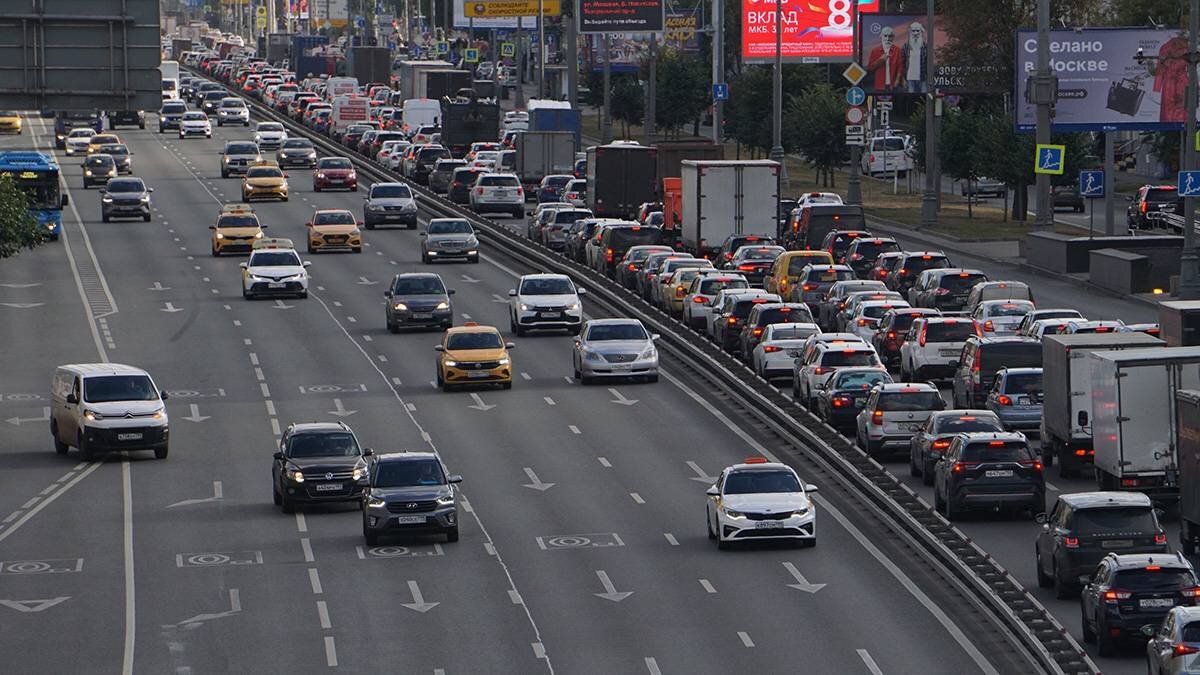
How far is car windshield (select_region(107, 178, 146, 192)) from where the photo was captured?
313ft

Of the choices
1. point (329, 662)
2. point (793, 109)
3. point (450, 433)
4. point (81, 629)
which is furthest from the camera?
point (793, 109)

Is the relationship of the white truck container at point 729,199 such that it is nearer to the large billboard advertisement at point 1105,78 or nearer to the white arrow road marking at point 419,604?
the large billboard advertisement at point 1105,78

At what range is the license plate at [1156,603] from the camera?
30.1m

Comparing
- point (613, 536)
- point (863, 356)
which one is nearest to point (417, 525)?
point (613, 536)

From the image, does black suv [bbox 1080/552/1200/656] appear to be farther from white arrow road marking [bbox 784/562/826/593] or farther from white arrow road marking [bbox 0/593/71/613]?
white arrow road marking [bbox 0/593/71/613]

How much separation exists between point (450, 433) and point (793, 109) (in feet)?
254

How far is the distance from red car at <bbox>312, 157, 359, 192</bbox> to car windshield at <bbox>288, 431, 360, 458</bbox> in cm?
6668

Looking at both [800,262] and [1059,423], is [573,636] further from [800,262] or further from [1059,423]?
[800,262]

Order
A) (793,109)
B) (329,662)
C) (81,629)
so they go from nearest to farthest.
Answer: (329,662)
(81,629)
(793,109)

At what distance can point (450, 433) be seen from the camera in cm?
4981

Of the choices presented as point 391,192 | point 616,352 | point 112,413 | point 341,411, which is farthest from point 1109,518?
point 391,192

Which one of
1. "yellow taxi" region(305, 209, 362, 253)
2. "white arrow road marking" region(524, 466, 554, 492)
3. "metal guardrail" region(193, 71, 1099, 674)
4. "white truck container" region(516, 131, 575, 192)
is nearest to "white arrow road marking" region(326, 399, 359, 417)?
"white arrow road marking" region(524, 466, 554, 492)

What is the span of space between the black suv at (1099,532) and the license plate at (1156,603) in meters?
3.04

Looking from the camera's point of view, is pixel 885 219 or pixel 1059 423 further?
pixel 885 219
